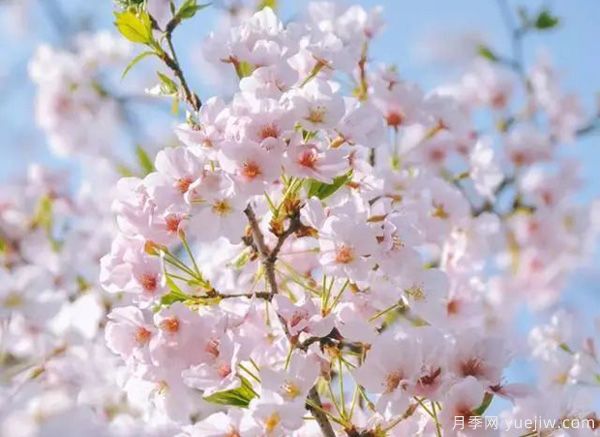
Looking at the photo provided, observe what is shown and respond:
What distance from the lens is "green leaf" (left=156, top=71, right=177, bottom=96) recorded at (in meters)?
1.52

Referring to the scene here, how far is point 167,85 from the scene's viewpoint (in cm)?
152

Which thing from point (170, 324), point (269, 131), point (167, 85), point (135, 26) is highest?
point (135, 26)

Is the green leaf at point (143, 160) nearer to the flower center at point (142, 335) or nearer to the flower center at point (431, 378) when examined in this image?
the flower center at point (142, 335)

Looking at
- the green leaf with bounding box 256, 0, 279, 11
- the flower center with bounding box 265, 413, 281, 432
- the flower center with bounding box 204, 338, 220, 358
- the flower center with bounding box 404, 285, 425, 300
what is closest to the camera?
the flower center with bounding box 265, 413, 281, 432

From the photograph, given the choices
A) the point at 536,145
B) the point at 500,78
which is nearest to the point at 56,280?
the point at 536,145

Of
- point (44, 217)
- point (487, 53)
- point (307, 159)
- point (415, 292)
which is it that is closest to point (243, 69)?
point (307, 159)

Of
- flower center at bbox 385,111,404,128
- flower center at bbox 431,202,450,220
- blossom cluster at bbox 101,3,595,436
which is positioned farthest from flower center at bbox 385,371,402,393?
flower center at bbox 385,111,404,128

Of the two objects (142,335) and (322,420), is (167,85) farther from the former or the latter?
(322,420)

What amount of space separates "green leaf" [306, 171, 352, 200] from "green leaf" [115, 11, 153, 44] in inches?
15.3

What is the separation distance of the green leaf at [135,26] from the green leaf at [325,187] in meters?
0.39

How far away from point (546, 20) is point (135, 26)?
6.30ft

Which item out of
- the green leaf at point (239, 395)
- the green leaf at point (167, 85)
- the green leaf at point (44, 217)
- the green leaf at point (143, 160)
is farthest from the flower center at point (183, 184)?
the green leaf at point (44, 217)

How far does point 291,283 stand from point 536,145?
1893mm

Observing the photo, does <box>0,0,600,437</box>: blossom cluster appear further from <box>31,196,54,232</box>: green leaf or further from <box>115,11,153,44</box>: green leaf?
<box>31,196,54,232</box>: green leaf
